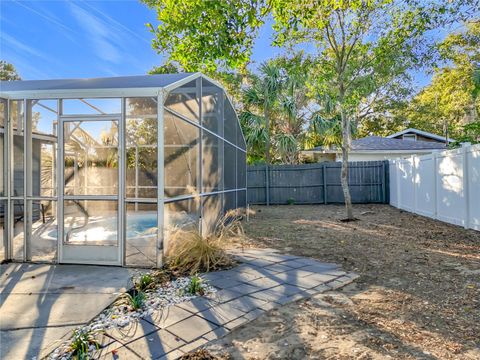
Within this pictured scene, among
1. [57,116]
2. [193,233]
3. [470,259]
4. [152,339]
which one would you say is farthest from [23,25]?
[470,259]

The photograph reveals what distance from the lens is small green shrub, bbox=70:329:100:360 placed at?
7.36ft

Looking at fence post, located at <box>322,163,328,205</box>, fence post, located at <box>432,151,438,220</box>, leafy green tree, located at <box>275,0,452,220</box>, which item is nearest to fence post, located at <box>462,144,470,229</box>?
fence post, located at <box>432,151,438,220</box>

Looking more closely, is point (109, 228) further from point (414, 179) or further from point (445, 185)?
point (414, 179)

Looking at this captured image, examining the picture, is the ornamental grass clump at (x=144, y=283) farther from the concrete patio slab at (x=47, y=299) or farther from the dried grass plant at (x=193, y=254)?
the dried grass plant at (x=193, y=254)

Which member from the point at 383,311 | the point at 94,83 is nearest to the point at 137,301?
the point at 383,311

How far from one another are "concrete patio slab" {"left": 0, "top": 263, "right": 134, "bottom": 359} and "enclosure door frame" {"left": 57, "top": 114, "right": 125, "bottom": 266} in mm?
135

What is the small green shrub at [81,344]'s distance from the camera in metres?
2.24

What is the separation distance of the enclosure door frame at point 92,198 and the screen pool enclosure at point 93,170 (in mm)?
13

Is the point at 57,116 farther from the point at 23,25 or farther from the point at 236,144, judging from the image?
the point at 23,25

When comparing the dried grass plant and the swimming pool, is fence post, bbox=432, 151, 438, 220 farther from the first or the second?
the swimming pool

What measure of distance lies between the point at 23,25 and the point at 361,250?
9.46 metres

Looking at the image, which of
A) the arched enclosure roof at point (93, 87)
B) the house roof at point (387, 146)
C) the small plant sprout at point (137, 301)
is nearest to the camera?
the small plant sprout at point (137, 301)

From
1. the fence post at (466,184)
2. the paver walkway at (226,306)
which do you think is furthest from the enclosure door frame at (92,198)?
the fence post at (466,184)

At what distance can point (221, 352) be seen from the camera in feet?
7.77
